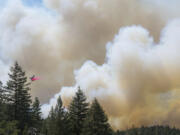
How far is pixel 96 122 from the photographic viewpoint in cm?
3803

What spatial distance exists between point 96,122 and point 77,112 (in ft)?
13.6

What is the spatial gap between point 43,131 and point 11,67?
19.8m

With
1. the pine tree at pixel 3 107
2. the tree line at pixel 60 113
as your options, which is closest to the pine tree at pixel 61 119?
the tree line at pixel 60 113

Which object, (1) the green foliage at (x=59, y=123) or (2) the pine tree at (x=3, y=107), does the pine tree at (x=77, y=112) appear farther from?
(2) the pine tree at (x=3, y=107)

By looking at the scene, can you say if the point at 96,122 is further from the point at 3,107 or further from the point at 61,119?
the point at 3,107

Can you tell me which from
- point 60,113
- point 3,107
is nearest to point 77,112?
point 60,113

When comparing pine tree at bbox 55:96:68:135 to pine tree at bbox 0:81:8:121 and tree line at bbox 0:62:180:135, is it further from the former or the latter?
pine tree at bbox 0:81:8:121

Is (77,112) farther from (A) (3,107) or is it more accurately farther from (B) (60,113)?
(A) (3,107)

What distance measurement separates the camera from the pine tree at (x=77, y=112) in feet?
127

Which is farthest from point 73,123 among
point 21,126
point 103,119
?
point 21,126

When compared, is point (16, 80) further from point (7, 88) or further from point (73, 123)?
point (73, 123)

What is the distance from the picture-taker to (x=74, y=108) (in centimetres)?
3994

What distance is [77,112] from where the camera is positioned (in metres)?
39.9

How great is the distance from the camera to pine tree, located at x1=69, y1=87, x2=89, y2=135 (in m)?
38.7
